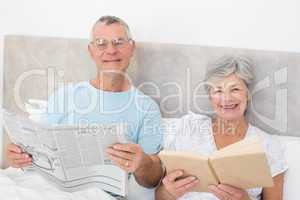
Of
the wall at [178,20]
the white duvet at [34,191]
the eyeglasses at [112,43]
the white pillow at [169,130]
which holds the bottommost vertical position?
the white duvet at [34,191]

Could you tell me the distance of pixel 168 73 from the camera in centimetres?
189

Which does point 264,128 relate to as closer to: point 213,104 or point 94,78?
point 213,104

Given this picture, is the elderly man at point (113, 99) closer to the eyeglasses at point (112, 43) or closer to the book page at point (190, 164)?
the eyeglasses at point (112, 43)

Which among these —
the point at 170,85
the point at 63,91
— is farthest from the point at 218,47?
the point at 63,91

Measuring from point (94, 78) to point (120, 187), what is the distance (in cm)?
57

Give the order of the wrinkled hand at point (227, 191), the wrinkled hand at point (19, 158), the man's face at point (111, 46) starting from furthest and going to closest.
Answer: the man's face at point (111, 46) < the wrinkled hand at point (19, 158) < the wrinkled hand at point (227, 191)

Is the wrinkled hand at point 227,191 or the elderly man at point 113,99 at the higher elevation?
the elderly man at point 113,99

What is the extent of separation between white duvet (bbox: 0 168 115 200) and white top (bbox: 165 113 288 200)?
0.36m

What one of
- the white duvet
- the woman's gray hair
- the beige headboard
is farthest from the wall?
the white duvet

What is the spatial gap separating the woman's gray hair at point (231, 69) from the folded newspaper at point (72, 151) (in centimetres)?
42

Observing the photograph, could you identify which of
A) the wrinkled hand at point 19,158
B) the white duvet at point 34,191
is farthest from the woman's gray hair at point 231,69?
the wrinkled hand at point 19,158

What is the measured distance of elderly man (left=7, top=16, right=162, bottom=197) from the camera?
5.86 ft

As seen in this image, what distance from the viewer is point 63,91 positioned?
1918 mm

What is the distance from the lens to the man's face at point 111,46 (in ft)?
5.84
